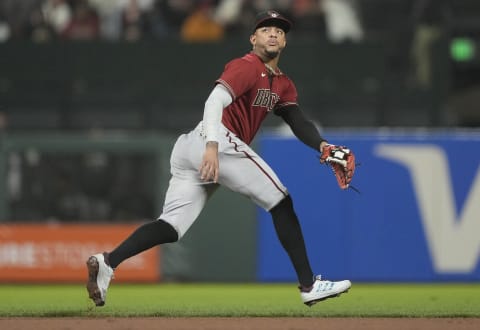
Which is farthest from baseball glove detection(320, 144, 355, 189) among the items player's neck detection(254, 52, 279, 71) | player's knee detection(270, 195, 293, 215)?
player's neck detection(254, 52, 279, 71)

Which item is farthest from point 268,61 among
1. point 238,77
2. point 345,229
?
point 345,229

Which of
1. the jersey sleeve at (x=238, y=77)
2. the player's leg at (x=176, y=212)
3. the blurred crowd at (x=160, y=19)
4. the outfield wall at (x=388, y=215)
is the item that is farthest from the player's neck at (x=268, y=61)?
the blurred crowd at (x=160, y=19)

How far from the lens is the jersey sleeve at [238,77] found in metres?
6.34

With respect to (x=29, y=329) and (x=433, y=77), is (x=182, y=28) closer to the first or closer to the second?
(x=433, y=77)

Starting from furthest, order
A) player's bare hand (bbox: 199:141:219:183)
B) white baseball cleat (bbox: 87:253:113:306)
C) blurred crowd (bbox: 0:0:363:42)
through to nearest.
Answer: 1. blurred crowd (bbox: 0:0:363:42)
2. white baseball cleat (bbox: 87:253:113:306)
3. player's bare hand (bbox: 199:141:219:183)

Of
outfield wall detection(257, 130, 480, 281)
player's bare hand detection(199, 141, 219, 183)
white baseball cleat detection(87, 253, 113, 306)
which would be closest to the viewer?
player's bare hand detection(199, 141, 219, 183)

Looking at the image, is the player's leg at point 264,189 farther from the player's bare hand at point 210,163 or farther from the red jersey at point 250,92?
the player's bare hand at point 210,163

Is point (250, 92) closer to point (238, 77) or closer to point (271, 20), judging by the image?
point (238, 77)

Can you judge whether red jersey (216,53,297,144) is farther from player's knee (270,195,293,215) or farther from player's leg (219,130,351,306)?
player's knee (270,195,293,215)

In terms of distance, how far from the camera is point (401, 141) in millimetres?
10797

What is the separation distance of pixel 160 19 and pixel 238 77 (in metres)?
7.05

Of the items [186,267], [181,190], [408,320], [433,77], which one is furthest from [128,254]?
[433,77]

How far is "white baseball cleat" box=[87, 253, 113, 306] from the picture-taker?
21.2 ft

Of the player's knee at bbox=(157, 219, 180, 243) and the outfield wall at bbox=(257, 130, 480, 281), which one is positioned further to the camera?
the outfield wall at bbox=(257, 130, 480, 281)
